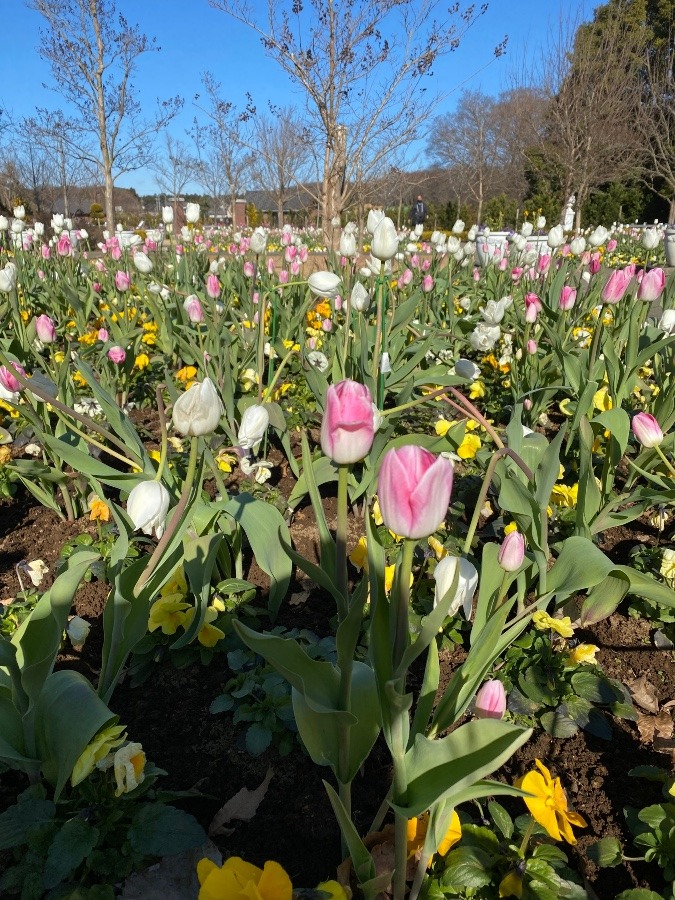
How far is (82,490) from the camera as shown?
2305 millimetres

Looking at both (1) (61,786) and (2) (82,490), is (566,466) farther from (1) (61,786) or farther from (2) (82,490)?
(1) (61,786)

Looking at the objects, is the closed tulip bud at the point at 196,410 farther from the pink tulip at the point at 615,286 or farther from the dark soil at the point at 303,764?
the pink tulip at the point at 615,286

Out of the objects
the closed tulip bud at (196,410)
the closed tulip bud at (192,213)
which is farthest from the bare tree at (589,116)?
the closed tulip bud at (196,410)

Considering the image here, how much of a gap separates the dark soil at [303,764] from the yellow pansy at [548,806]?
0.20 metres

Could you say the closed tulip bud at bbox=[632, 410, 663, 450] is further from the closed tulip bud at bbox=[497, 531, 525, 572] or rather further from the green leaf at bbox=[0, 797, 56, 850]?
the green leaf at bbox=[0, 797, 56, 850]

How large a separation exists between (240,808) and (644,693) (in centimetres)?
101

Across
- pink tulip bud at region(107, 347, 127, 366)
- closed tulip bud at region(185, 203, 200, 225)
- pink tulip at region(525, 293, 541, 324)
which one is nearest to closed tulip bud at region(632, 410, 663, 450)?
pink tulip at region(525, 293, 541, 324)

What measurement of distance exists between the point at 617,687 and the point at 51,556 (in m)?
1.79

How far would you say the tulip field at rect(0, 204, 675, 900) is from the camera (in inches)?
35.0

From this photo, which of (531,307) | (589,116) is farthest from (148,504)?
(589,116)

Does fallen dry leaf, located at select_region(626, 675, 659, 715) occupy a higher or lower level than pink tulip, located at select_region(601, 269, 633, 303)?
lower

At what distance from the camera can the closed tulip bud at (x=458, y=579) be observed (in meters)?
1.09

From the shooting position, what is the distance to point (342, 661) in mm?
831

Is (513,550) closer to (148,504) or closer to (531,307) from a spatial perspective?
(148,504)
